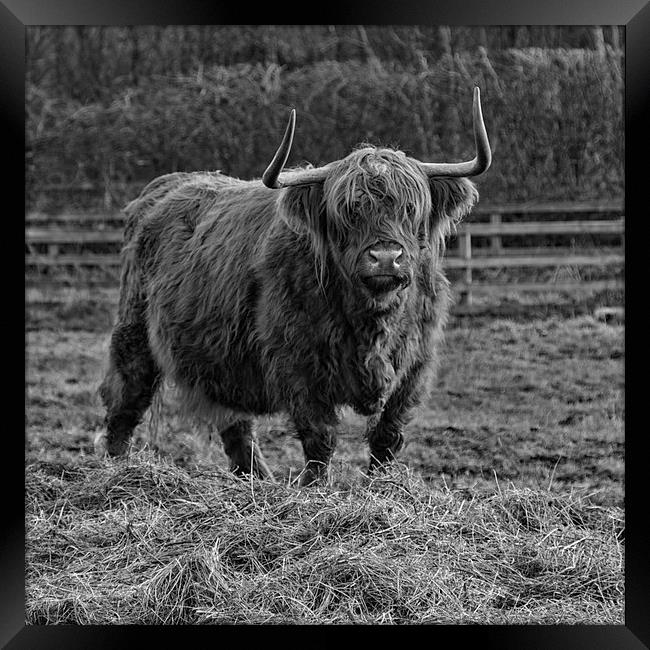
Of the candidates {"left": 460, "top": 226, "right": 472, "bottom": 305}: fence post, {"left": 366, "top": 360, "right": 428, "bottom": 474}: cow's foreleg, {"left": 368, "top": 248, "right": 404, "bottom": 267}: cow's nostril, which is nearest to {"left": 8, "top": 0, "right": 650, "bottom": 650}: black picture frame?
{"left": 368, "top": 248, "right": 404, "bottom": 267}: cow's nostril

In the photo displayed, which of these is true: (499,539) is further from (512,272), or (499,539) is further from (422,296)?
(512,272)

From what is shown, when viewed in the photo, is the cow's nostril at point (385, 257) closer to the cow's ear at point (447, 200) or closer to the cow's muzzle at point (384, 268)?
the cow's muzzle at point (384, 268)

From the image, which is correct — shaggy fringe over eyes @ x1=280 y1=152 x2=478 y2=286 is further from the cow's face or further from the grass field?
the grass field

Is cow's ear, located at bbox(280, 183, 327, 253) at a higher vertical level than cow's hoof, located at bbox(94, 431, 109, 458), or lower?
higher

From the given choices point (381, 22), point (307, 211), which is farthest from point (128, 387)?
point (381, 22)

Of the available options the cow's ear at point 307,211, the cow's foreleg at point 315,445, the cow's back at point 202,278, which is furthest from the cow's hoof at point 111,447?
the cow's ear at point 307,211

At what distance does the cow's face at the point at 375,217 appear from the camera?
12.9ft

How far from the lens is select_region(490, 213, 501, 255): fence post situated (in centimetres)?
1103

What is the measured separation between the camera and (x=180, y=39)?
11594 mm

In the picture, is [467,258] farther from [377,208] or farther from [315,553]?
[315,553]

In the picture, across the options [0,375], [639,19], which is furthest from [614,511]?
[0,375]

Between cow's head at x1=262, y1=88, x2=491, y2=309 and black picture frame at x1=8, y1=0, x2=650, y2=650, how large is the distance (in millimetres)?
772

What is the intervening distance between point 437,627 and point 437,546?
2.75 ft

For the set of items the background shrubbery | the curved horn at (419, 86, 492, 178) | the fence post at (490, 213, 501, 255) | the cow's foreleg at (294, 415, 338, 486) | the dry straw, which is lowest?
the dry straw
